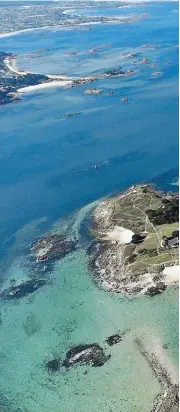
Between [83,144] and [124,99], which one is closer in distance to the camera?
[83,144]

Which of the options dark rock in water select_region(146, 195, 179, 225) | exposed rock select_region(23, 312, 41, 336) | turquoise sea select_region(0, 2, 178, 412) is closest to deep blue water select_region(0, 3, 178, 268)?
turquoise sea select_region(0, 2, 178, 412)

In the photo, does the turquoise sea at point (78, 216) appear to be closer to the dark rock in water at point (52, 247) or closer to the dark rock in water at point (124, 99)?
the dark rock in water at point (52, 247)

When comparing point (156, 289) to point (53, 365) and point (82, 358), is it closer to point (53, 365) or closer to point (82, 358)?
point (82, 358)

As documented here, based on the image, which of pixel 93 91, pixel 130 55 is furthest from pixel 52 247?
pixel 130 55

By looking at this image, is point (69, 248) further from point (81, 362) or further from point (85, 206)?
point (81, 362)

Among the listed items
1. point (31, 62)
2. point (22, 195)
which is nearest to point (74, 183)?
point (22, 195)
